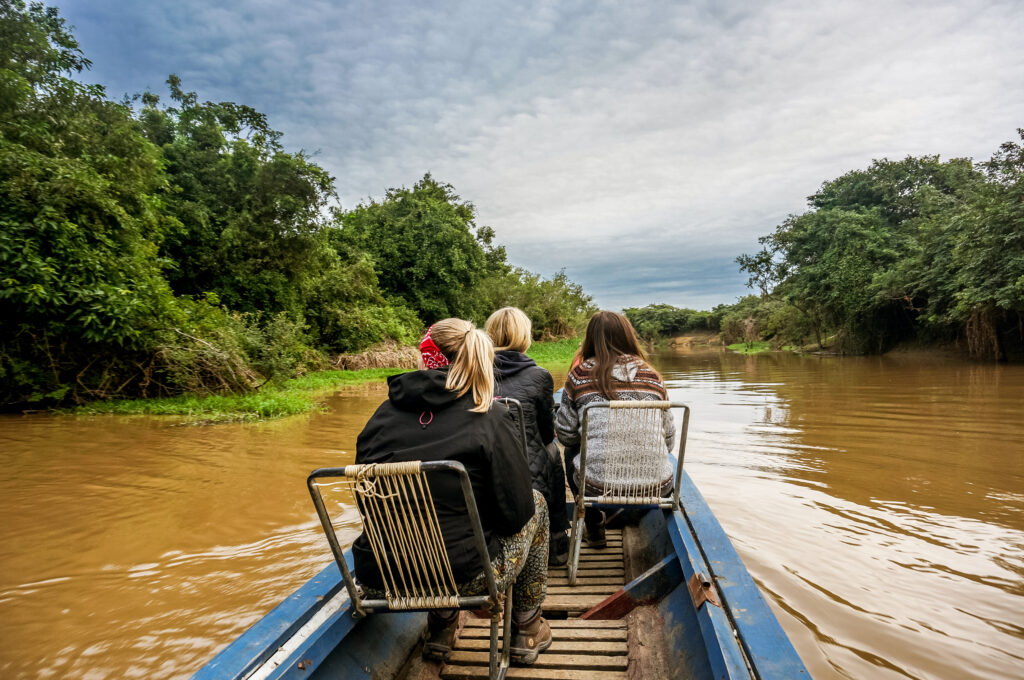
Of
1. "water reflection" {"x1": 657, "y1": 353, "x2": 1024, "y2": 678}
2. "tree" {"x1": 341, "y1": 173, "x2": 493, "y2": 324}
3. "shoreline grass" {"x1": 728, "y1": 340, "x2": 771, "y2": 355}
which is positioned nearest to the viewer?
"water reflection" {"x1": 657, "y1": 353, "x2": 1024, "y2": 678}

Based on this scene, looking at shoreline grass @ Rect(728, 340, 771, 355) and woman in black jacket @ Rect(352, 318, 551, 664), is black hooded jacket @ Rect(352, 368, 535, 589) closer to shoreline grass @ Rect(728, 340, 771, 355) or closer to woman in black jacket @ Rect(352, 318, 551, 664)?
woman in black jacket @ Rect(352, 318, 551, 664)

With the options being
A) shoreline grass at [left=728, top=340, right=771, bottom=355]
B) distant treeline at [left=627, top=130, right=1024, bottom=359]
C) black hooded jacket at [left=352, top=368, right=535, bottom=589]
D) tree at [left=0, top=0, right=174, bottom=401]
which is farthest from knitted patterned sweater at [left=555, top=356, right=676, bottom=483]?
shoreline grass at [left=728, top=340, right=771, bottom=355]

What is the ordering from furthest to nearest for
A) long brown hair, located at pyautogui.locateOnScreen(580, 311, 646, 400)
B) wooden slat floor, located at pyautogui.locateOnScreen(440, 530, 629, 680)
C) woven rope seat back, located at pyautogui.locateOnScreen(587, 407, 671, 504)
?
1. long brown hair, located at pyautogui.locateOnScreen(580, 311, 646, 400)
2. woven rope seat back, located at pyautogui.locateOnScreen(587, 407, 671, 504)
3. wooden slat floor, located at pyautogui.locateOnScreen(440, 530, 629, 680)

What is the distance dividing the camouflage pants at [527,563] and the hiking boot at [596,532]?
1.12 meters

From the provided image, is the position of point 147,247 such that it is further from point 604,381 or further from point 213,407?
point 604,381

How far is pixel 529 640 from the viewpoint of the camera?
1.99 meters

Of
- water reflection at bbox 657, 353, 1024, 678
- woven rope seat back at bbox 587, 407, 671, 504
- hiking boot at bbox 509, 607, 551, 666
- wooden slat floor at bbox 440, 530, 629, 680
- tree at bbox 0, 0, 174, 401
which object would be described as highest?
tree at bbox 0, 0, 174, 401

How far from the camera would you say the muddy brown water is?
2.44 m

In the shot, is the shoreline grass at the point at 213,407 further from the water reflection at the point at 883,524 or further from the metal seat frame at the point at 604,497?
the metal seat frame at the point at 604,497

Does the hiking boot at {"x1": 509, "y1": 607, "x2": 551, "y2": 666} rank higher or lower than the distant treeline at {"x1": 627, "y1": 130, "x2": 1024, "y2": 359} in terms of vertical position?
lower

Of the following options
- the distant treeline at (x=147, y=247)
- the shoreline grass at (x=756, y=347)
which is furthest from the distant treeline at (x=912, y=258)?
the distant treeline at (x=147, y=247)

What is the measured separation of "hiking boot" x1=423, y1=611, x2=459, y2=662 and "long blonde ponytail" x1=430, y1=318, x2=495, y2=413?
955 millimetres

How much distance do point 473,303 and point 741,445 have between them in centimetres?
2116

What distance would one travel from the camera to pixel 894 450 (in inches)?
231
